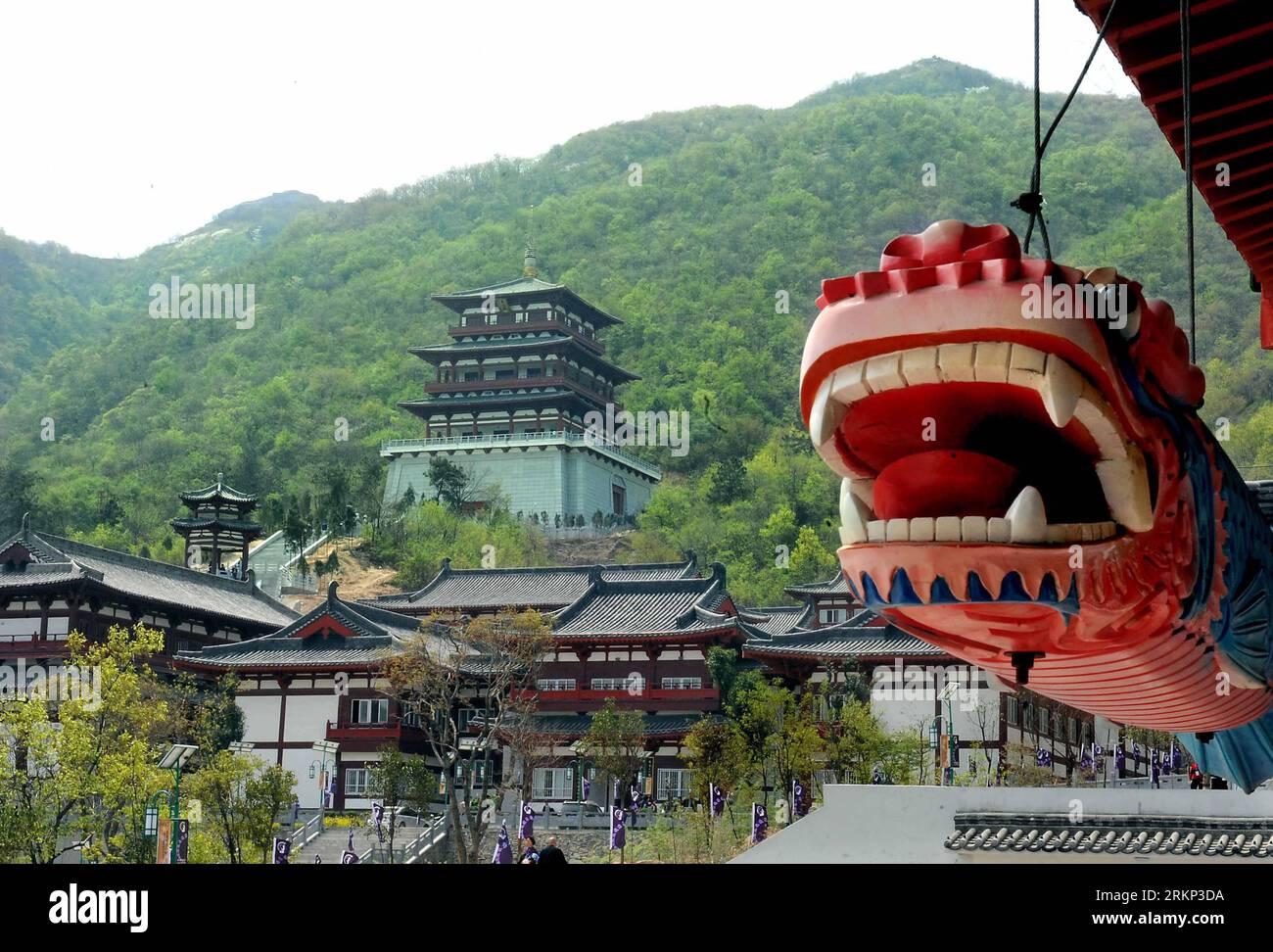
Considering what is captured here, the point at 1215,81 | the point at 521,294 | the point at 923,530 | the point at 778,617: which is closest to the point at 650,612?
the point at 778,617

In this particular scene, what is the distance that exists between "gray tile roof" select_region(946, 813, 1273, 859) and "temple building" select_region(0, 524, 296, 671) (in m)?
26.5

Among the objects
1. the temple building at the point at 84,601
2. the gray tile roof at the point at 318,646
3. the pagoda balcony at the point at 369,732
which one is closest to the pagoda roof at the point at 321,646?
the gray tile roof at the point at 318,646

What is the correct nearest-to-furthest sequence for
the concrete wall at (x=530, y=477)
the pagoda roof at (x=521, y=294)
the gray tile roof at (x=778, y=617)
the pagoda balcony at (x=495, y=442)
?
the gray tile roof at (x=778, y=617) → the pagoda balcony at (x=495, y=442) → the concrete wall at (x=530, y=477) → the pagoda roof at (x=521, y=294)

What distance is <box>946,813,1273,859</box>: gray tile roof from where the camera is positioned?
57.7ft

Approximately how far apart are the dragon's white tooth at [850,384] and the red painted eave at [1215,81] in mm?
1623

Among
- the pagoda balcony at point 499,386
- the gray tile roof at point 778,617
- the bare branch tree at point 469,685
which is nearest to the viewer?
the bare branch tree at point 469,685

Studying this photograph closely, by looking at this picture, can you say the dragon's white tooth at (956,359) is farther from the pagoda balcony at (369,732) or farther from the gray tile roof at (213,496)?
the gray tile roof at (213,496)

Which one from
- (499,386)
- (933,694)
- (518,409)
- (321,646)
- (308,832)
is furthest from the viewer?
(499,386)

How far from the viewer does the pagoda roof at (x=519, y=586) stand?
41.5 meters

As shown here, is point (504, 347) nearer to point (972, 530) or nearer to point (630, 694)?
point (630, 694)

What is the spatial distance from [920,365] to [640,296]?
99963mm

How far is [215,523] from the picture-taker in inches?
2119

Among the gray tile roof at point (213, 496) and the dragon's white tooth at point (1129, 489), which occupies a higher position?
the gray tile roof at point (213, 496)

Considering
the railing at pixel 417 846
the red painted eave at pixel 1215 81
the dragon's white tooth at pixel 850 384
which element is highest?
the red painted eave at pixel 1215 81
